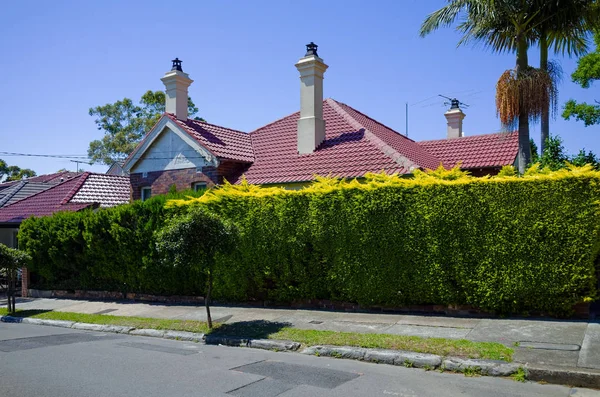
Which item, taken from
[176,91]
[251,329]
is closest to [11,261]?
[251,329]

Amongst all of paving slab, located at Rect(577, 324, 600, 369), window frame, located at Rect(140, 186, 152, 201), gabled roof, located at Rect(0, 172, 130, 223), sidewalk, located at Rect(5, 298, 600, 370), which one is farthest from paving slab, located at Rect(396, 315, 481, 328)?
gabled roof, located at Rect(0, 172, 130, 223)

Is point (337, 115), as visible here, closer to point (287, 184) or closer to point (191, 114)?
point (287, 184)

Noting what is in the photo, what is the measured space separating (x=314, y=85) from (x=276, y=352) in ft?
37.3

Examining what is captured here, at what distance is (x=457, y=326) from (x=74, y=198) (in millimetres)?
A: 17657

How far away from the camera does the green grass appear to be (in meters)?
8.00

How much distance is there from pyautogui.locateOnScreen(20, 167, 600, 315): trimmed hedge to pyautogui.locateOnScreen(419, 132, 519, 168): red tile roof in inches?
307

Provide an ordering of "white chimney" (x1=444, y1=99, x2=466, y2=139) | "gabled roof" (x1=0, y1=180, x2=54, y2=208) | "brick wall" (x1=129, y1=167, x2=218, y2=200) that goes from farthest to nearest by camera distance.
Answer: "gabled roof" (x1=0, y1=180, x2=54, y2=208) → "white chimney" (x1=444, y1=99, x2=466, y2=139) → "brick wall" (x1=129, y1=167, x2=218, y2=200)

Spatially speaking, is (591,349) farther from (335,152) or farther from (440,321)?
(335,152)

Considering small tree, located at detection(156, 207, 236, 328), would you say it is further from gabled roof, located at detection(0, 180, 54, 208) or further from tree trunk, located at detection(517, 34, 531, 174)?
gabled roof, located at detection(0, 180, 54, 208)

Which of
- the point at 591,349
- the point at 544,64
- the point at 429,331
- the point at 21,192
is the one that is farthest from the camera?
the point at 21,192

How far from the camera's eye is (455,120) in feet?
80.9

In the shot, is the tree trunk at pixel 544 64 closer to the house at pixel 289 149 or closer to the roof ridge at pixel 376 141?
the house at pixel 289 149

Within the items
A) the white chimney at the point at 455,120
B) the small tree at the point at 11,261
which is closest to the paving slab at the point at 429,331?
the small tree at the point at 11,261

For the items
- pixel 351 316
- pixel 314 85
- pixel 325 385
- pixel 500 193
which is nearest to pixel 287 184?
pixel 314 85
